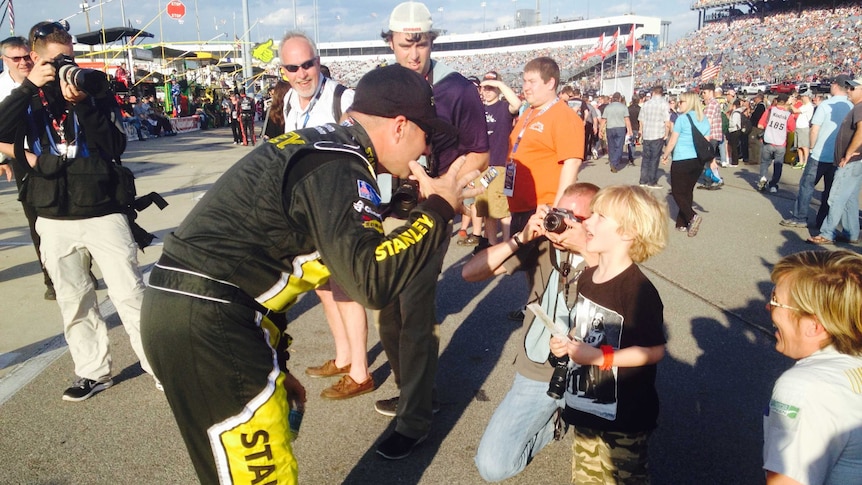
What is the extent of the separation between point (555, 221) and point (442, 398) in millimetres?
1781

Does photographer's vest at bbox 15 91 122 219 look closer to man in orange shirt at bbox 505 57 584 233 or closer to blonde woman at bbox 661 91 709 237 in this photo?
man in orange shirt at bbox 505 57 584 233

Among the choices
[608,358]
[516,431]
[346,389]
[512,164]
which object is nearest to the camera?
[608,358]

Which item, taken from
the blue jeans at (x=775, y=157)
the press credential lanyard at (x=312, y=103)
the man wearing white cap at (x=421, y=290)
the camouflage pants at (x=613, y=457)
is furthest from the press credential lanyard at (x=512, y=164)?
the blue jeans at (x=775, y=157)

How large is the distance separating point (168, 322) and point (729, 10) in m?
75.0

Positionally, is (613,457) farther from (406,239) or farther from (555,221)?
(406,239)

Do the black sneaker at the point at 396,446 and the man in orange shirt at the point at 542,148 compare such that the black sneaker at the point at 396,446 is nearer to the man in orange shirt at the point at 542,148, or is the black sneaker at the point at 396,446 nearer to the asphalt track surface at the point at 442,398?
the asphalt track surface at the point at 442,398

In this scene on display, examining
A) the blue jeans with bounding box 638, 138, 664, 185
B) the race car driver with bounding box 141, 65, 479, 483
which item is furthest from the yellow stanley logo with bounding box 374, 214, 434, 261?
the blue jeans with bounding box 638, 138, 664, 185

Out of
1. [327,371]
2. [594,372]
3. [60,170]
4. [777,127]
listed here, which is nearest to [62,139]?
[60,170]

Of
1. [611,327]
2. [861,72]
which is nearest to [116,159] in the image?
[611,327]

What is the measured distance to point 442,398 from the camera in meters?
3.75

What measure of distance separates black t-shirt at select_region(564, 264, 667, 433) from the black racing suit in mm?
1002

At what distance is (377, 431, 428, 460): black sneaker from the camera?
3080 mm

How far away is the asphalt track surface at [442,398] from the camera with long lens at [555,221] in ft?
4.41

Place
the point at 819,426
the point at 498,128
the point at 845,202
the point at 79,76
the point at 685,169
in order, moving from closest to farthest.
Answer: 1. the point at 819,426
2. the point at 79,76
3. the point at 845,202
4. the point at 498,128
5. the point at 685,169
